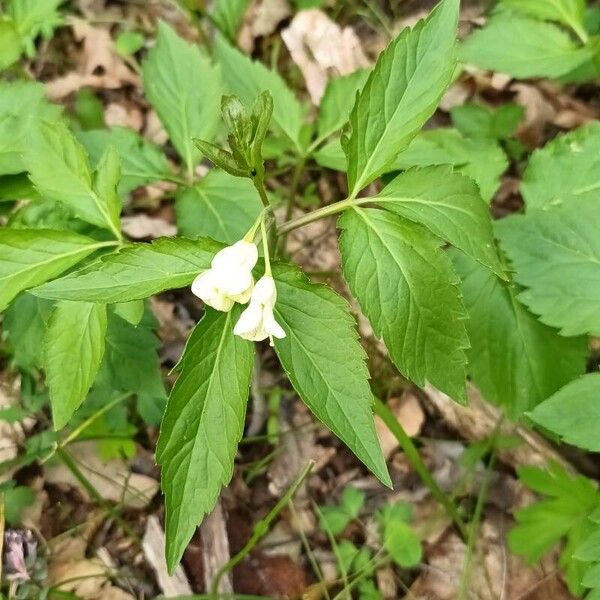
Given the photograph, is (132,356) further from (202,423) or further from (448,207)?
(448,207)

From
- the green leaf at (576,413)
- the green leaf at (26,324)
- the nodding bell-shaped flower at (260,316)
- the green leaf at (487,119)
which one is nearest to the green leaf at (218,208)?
the green leaf at (26,324)

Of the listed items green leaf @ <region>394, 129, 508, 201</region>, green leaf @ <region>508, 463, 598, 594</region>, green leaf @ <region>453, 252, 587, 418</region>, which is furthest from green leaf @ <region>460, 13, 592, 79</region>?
green leaf @ <region>508, 463, 598, 594</region>

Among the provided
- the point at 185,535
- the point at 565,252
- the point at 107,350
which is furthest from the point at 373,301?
the point at 107,350

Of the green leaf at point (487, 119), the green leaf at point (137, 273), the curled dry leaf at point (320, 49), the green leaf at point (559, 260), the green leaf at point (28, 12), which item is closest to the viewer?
the green leaf at point (137, 273)

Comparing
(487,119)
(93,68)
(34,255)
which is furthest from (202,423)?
(93,68)

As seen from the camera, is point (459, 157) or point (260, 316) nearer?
point (260, 316)

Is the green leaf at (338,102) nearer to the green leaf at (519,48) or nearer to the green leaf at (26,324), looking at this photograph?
the green leaf at (519,48)
